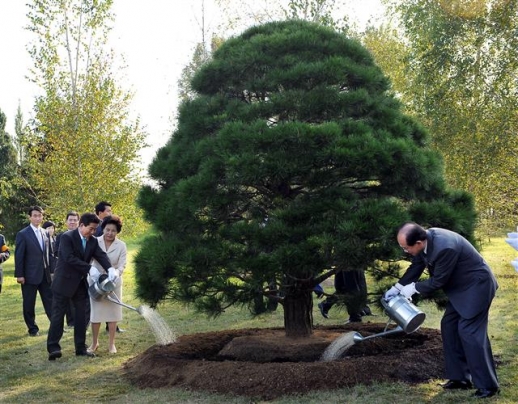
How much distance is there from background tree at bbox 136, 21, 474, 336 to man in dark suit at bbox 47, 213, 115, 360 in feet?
4.37

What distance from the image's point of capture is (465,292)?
19.7ft

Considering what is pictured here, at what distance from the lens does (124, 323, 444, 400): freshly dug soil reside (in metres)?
6.34

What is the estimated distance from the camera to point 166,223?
701 centimetres

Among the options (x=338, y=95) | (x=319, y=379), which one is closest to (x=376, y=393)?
(x=319, y=379)

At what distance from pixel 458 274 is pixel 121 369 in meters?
3.88

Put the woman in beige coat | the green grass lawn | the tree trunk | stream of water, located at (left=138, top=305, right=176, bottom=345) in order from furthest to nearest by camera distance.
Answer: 1. the woman in beige coat
2. stream of water, located at (left=138, top=305, right=176, bottom=345)
3. the tree trunk
4. the green grass lawn

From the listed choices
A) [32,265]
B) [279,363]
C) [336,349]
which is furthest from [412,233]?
[32,265]

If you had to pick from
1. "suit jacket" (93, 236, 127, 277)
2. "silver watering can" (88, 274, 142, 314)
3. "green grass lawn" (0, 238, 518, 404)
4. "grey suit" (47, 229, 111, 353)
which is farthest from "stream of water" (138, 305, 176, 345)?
"suit jacket" (93, 236, 127, 277)

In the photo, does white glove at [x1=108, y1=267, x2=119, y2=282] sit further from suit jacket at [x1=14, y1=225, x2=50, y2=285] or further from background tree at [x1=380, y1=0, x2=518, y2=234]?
background tree at [x1=380, y1=0, x2=518, y2=234]

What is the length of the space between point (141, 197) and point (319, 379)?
2.80 metres

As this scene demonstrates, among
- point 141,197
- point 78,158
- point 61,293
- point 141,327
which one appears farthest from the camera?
point 78,158

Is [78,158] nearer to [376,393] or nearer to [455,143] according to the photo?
[455,143]

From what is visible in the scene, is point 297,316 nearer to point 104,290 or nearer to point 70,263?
point 104,290

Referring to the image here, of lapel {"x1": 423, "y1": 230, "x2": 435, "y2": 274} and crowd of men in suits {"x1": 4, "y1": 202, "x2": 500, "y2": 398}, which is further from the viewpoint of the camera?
lapel {"x1": 423, "y1": 230, "x2": 435, "y2": 274}
